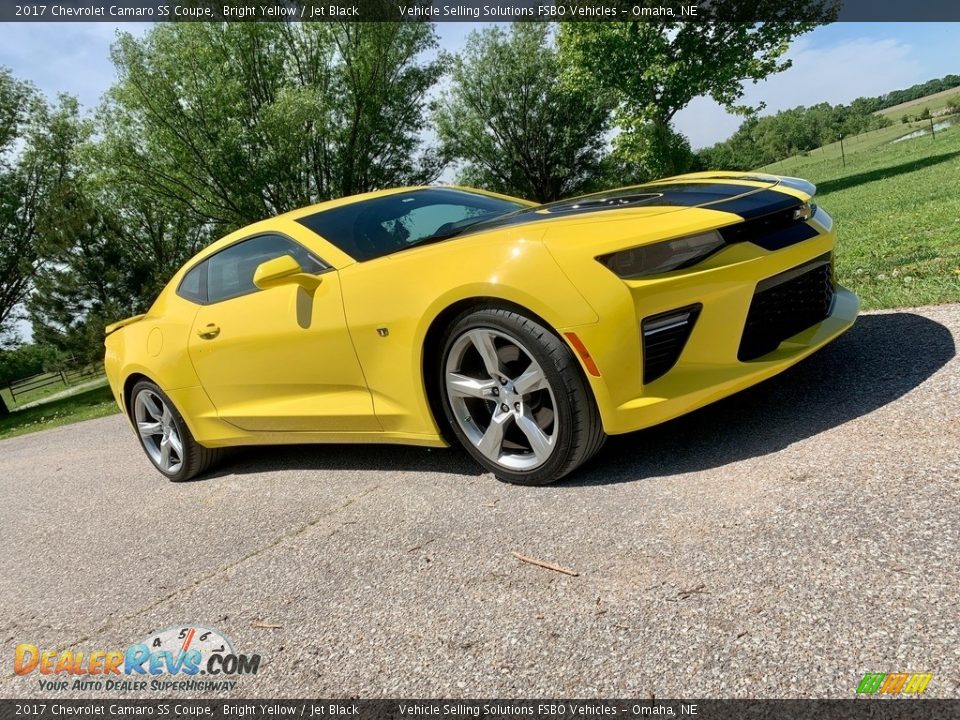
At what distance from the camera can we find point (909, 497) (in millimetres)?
2066

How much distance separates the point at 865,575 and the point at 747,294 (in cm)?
115

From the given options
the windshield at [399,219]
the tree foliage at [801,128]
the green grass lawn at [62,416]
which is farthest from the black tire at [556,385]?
the tree foliage at [801,128]

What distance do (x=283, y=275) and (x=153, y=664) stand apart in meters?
1.76

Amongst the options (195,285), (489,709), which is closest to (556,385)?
(489,709)

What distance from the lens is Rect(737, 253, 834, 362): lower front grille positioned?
2.66 metres

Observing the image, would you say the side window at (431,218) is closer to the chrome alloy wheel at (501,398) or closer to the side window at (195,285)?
the chrome alloy wheel at (501,398)

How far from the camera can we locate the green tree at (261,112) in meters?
20.5

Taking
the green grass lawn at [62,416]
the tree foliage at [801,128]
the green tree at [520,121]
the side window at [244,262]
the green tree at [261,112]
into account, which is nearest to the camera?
the side window at [244,262]

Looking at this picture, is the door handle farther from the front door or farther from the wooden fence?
the wooden fence

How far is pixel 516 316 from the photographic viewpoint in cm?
266

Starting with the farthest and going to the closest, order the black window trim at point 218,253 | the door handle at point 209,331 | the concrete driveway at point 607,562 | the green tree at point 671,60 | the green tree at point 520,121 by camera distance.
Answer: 1. the green tree at point 520,121
2. the green tree at point 671,60
3. the door handle at point 209,331
4. the black window trim at point 218,253
5. the concrete driveway at point 607,562

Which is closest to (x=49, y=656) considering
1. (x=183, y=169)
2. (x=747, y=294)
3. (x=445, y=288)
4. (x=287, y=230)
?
(x=445, y=288)

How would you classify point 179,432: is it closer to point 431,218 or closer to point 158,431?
point 158,431

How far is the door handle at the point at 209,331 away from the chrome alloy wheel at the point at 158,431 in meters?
0.76
